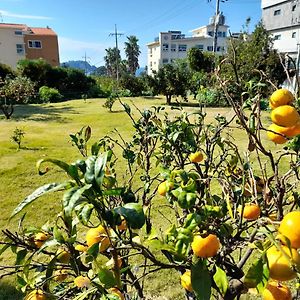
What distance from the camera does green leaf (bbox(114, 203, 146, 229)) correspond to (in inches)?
22.8

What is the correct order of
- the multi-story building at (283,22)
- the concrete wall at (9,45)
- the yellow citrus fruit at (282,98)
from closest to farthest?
the yellow citrus fruit at (282,98) < the multi-story building at (283,22) < the concrete wall at (9,45)

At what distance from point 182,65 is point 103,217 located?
1666cm

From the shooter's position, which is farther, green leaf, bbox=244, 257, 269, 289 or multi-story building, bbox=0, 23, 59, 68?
multi-story building, bbox=0, 23, 59, 68

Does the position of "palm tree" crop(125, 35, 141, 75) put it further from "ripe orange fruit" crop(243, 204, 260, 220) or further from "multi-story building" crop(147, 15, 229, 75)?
"ripe orange fruit" crop(243, 204, 260, 220)

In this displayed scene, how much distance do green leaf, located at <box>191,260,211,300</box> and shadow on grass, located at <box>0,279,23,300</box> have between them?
92.7 inches

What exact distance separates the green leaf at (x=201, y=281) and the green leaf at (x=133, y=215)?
24cm

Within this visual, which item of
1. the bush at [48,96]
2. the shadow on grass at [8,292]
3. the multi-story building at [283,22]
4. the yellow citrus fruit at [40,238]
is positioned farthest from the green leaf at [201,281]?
the multi-story building at [283,22]

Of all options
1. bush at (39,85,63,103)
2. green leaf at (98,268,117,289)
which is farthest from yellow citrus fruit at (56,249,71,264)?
bush at (39,85,63,103)

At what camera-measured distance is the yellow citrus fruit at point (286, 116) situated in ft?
2.77

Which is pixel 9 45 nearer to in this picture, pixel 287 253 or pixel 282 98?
pixel 282 98

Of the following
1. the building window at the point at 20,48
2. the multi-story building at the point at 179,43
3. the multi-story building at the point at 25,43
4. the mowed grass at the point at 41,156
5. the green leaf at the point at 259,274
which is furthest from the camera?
the multi-story building at the point at 179,43

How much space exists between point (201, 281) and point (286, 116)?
1.51 ft

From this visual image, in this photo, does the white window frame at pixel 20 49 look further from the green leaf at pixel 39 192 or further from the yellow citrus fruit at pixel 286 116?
the green leaf at pixel 39 192

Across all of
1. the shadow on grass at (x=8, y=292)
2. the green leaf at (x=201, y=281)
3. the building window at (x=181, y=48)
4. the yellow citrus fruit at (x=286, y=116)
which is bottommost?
the shadow on grass at (x=8, y=292)
